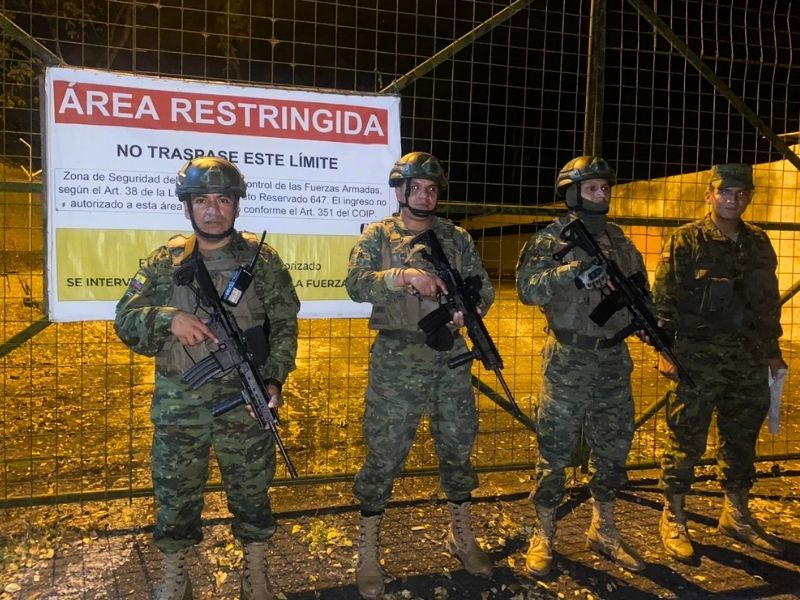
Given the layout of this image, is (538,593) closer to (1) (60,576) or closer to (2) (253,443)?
(2) (253,443)

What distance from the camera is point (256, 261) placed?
2.86m

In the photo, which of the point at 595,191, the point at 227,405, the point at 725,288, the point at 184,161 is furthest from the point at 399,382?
the point at 725,288

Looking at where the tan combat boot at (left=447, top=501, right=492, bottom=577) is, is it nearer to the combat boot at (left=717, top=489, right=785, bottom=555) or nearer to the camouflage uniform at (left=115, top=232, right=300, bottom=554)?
the camouflage uniform at (left=115, top=232, right=300, bottom=554)

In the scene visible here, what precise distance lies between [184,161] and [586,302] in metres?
2.42

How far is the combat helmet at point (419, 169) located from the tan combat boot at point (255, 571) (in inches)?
75.8

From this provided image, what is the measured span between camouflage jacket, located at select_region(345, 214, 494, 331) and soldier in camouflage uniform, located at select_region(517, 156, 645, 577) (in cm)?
33

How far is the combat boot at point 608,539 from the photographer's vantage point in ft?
11.1

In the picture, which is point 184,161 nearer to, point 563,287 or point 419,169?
point 419,169

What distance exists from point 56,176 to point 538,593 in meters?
3.40

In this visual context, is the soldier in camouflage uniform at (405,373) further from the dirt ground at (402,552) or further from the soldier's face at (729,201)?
the soldier's face at (729,201)

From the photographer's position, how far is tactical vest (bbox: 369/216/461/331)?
123 inches

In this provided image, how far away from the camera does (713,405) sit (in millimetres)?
3611

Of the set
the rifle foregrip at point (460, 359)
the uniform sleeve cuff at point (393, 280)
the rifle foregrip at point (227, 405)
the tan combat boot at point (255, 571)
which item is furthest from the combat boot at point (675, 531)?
the rifle foregrip at point (227, 405)

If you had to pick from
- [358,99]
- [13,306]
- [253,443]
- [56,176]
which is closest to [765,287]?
[358,99]
